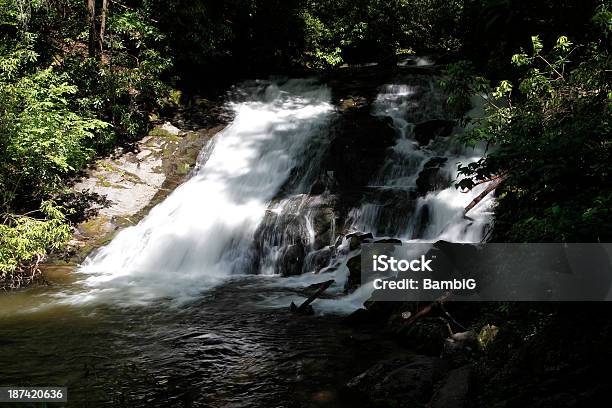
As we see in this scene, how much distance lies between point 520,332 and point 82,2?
15.2 meters

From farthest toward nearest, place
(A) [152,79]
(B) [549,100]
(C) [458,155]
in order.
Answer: (A) [152,79]
(C) [458,155]
(B) [549,100]

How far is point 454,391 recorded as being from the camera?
4371 mm

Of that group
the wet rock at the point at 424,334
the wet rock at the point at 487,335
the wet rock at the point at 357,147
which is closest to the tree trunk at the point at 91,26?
the wet rock at the point at 357,147

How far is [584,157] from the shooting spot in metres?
4.74

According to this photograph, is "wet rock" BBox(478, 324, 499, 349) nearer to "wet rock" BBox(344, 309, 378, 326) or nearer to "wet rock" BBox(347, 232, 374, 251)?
"wet rock" BBox(344, 309, 378, 326)

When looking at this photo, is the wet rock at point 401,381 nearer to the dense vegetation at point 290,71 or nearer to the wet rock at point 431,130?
the dense vegetation at point 290,71

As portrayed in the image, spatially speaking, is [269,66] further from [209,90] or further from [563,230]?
[563,230]

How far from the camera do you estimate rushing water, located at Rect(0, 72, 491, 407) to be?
18.9 feet

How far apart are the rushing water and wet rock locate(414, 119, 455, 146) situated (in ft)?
0.89

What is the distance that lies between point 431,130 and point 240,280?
7.58 meters

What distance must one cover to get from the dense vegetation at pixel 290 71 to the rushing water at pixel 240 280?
1.87m

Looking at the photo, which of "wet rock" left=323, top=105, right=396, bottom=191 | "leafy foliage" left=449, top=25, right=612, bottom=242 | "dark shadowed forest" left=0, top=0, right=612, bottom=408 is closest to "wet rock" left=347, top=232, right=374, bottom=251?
"dark shadowed forest" left=0, top=0, right=612, bottom=408

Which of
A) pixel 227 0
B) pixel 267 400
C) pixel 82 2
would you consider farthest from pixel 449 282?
pixel 227 0

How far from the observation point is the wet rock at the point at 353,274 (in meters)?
9.12
